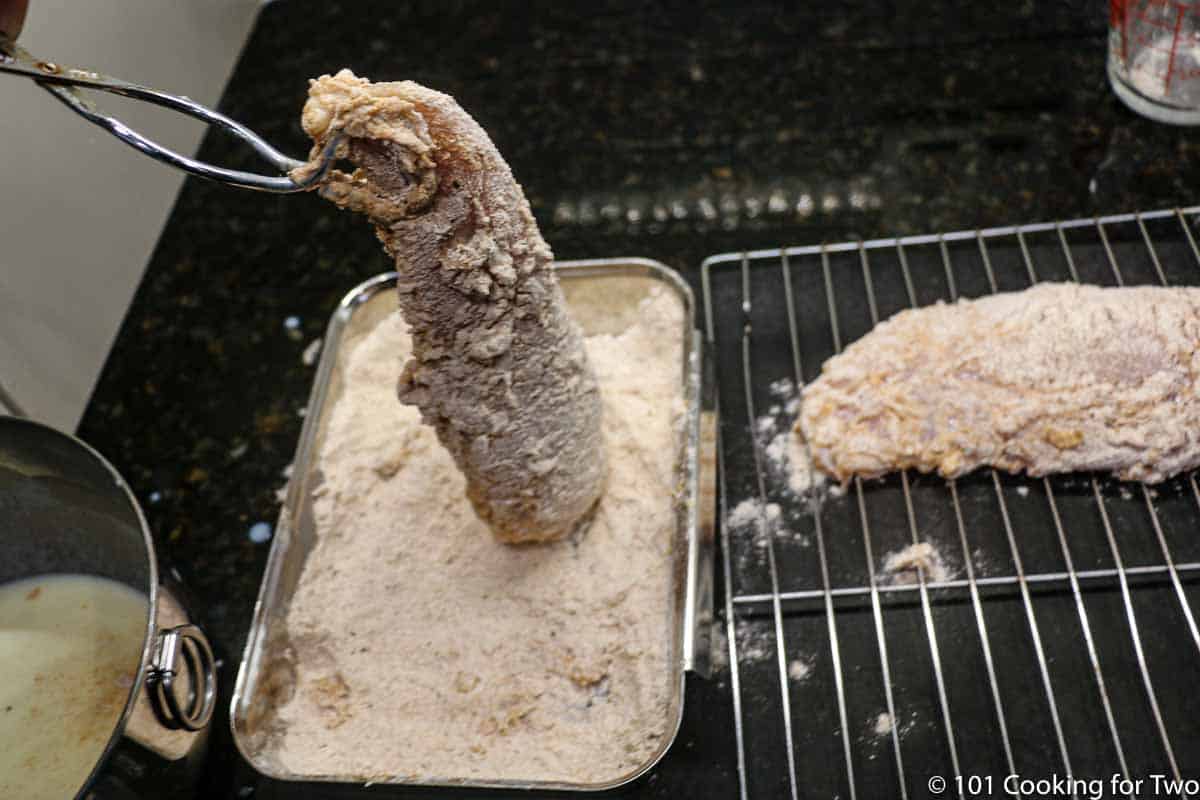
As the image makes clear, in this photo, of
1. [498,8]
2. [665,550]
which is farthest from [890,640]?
[498,8]

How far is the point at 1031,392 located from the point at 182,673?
1.09 metres

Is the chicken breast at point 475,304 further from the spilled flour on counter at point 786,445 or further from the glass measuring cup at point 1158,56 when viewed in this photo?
the glass measuring cup at point 1158,56

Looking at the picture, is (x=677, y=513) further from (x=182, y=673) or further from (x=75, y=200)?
(x=75, y=200)

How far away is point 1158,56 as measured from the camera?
66.7 inches

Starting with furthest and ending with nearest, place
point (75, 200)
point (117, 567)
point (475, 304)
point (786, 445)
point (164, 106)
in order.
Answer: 1. point (75, 200)
2. point (786, 445)
3. point (117, 567)
4. point (475, 304)
5. point (164, 106)

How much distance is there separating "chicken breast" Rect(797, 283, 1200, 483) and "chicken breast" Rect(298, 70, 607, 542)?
0.37 metres

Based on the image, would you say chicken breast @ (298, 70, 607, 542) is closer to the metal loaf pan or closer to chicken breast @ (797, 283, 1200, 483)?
the metal loaf pan

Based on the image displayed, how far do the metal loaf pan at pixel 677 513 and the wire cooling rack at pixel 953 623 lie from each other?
8 centimetres

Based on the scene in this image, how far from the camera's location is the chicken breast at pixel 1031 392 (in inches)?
50.1

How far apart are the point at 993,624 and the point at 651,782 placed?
1.50 feet

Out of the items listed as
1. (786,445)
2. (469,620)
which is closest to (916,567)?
(786,445)

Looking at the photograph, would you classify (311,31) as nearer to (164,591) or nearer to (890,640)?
(164,591)

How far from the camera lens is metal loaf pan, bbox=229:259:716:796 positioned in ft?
3.68

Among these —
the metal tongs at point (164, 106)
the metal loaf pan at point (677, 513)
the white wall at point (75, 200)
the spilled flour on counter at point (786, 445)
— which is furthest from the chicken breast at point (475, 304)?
the white wall at point (75, 200)
